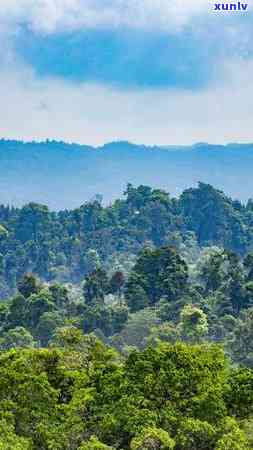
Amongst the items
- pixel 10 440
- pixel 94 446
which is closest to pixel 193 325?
pixel 94 446

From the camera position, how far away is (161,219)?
163250mm

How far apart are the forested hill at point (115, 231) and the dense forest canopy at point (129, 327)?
0.65ft

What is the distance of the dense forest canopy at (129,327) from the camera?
36375 mm

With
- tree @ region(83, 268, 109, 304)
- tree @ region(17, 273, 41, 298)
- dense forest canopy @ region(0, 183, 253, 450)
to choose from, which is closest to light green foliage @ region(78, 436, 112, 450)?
dense forest canopy @ region(0, 183, 253, 450)

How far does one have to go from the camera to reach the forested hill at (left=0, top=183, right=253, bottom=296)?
504ft

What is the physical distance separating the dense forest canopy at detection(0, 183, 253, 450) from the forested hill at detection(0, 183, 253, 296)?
197 mm

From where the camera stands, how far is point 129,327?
89.6 m

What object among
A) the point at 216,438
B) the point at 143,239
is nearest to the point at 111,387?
the point at 216,438

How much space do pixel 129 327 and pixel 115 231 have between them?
69.5m

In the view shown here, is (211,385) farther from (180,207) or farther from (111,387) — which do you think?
(180,207)

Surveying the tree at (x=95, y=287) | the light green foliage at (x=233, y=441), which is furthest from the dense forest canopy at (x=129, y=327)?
the tree at (x=95, y=287)

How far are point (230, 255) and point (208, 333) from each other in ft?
57.3

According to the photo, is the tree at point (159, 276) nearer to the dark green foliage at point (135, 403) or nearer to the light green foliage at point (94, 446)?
the dark green foliage at point (135, 403)

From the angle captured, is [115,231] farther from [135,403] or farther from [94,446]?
[94,446]
